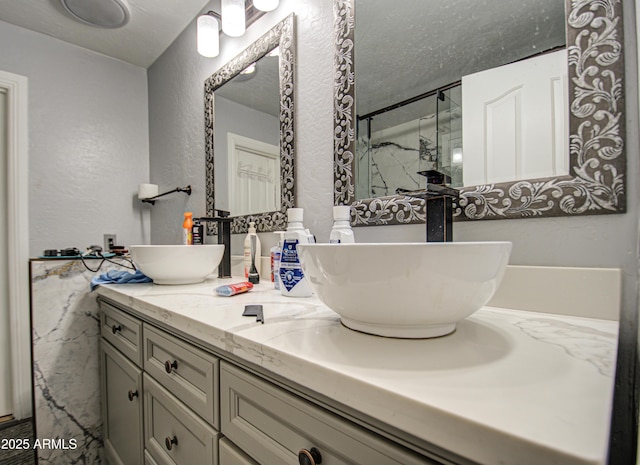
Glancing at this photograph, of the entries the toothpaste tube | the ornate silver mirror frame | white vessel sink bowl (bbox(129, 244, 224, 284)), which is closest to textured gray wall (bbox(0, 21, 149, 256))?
white vessel sink bowl (bbox(129, 244, 224, 284))

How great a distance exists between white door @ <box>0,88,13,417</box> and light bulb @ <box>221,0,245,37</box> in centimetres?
141

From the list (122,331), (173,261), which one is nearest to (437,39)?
(173,261)

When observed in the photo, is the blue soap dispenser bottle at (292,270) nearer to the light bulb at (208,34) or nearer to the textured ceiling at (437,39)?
the textured ceiling at (437,39)

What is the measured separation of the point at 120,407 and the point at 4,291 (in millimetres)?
1253

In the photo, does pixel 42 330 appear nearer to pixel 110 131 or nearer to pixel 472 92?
pixel 110 131

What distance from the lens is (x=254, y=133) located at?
1.34 m

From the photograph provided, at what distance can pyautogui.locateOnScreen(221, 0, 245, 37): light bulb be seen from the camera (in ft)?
4.11

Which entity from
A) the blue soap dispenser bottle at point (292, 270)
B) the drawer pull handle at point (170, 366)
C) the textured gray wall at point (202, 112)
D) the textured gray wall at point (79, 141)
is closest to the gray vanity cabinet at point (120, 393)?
the drawer pull handle at point (170, 366)

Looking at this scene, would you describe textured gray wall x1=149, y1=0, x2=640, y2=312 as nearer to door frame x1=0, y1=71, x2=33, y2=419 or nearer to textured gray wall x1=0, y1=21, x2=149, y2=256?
textured gray wall x1=0, y1=21, x2=149, y2=256

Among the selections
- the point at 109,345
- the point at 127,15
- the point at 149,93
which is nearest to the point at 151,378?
the point at 109,345

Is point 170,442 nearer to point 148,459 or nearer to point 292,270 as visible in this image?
point 148,459

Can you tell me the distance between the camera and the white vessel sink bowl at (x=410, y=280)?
39cm

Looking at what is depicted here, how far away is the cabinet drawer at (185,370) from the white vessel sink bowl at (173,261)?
27 centimetres

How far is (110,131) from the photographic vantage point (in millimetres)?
2006
